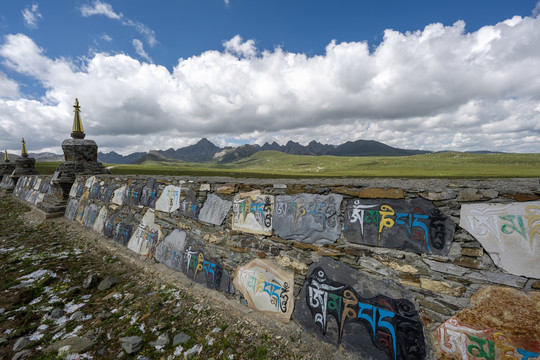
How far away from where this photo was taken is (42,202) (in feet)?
44.9

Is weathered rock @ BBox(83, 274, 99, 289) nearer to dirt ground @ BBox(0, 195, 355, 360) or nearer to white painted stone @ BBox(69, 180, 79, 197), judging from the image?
dirt ground @ BBox(0, 195, 355, 360)

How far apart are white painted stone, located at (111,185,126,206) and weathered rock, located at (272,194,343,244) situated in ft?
25.7

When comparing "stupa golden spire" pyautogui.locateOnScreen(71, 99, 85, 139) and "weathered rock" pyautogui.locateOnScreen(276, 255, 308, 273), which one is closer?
"weathered rock" pyautogui.locateOnScreen(276, 255, 308, 273)

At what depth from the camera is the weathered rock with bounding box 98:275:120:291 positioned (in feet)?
19.0

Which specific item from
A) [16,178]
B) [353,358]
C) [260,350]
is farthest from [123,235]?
[16,178]

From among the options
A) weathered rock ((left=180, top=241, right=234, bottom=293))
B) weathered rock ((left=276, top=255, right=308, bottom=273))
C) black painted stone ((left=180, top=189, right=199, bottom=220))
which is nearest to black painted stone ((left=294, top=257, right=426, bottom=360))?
weathered rock ((left=276, top=255, right=308, bottom=273))

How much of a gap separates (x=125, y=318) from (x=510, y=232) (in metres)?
7.16

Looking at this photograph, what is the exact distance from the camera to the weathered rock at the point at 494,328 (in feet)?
8.28

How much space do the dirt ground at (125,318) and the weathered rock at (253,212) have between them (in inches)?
75.3

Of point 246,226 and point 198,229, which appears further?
point 198,229

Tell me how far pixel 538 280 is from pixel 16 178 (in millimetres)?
34002

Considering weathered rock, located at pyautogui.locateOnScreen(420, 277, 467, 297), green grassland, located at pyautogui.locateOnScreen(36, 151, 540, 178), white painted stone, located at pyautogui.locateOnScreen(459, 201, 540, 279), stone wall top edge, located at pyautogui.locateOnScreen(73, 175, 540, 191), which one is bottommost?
green grassland, located at pyautogui.locateOnScreen(36, 151, 540, 178)

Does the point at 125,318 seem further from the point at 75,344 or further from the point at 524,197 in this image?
the point at 524,197

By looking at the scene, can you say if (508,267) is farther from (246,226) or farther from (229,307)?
(229,307)
